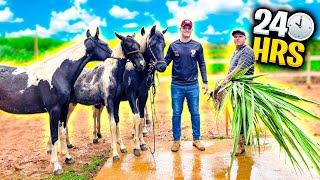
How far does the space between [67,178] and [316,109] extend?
7789 millimetres

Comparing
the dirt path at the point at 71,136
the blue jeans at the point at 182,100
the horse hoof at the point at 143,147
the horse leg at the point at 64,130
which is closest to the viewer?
the horse leg at the point at 64,130

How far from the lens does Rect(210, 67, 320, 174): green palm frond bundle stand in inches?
168

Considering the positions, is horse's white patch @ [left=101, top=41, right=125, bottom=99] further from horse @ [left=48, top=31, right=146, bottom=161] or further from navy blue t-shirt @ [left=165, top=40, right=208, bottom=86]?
navy blue t-shirt @ [left=165, top=40, right=208, bottom=86]

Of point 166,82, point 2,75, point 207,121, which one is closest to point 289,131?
point 2,75

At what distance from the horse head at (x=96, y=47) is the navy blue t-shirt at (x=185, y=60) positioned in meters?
0.95

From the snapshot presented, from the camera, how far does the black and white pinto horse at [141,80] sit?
5.14 meters

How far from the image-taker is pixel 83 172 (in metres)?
5.20

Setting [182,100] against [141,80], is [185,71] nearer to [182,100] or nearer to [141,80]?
[182,100]

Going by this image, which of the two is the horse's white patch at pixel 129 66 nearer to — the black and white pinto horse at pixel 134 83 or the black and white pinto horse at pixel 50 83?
the black and white pinto horse at pixel 134 83

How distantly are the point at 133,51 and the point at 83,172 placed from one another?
6.19 feet

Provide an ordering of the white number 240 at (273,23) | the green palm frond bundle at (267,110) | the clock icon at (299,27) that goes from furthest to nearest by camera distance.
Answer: the clock icon at (299,27) → the white number 240 at (273,23) → the green palm frond bundle at (267,110)

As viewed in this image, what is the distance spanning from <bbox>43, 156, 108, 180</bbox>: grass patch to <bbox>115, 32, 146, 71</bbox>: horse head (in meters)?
1.60

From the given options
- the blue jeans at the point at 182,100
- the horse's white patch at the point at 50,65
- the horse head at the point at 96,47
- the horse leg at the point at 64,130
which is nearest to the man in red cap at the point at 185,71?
the blue jeans at the point at 182,100

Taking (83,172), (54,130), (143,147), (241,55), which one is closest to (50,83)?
(54,130)
